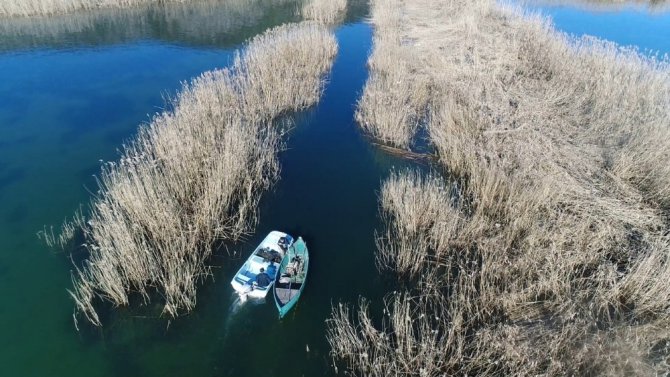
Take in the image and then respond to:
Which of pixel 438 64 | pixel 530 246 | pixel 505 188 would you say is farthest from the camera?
pixel 438 64

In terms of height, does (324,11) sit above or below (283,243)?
above

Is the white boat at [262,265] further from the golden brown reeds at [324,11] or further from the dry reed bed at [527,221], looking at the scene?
the golden brown reeds at [324,11]

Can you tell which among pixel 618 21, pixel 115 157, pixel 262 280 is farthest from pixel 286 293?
pixel 618 21

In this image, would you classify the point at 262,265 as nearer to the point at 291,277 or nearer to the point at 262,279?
the point at 262,279

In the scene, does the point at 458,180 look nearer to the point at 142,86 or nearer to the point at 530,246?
the point at 530,246

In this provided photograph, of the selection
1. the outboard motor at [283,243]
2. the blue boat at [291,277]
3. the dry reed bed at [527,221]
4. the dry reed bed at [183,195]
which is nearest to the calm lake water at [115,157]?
the blue boat at [291,277]

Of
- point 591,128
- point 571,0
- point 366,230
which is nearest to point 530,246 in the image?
point 366,230
